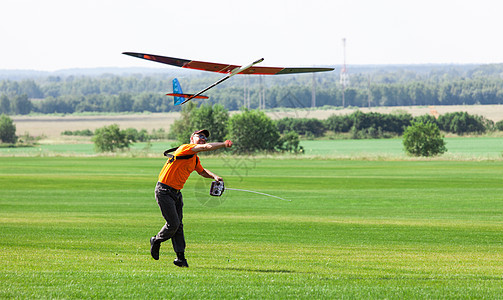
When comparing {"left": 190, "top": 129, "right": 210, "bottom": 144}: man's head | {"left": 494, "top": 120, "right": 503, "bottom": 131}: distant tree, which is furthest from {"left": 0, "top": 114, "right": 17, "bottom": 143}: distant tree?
{"left": 190, "top": 129, "right": 210, "bottom": 144}: man's head

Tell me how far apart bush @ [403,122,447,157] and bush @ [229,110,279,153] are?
73.2ft

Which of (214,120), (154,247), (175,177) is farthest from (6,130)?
(175,177)

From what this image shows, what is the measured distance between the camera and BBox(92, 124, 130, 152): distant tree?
111 meters

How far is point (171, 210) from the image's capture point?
11195 mm

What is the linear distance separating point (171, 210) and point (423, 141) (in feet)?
261

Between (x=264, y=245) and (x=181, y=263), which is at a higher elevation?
(x=181, y=263)

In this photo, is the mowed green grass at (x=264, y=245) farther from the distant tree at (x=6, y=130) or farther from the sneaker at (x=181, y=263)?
the distant tree at (x=6, y=130)

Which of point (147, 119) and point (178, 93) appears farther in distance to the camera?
point (147, 119)

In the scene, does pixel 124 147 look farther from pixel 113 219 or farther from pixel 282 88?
pixel 113 219

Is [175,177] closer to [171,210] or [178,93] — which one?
[171,210]

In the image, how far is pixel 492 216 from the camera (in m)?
27.0

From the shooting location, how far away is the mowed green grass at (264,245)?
31.3 feet

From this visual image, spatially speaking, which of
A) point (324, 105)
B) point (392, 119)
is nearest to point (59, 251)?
point (392, 119)

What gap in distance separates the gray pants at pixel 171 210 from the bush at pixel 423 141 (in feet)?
255
